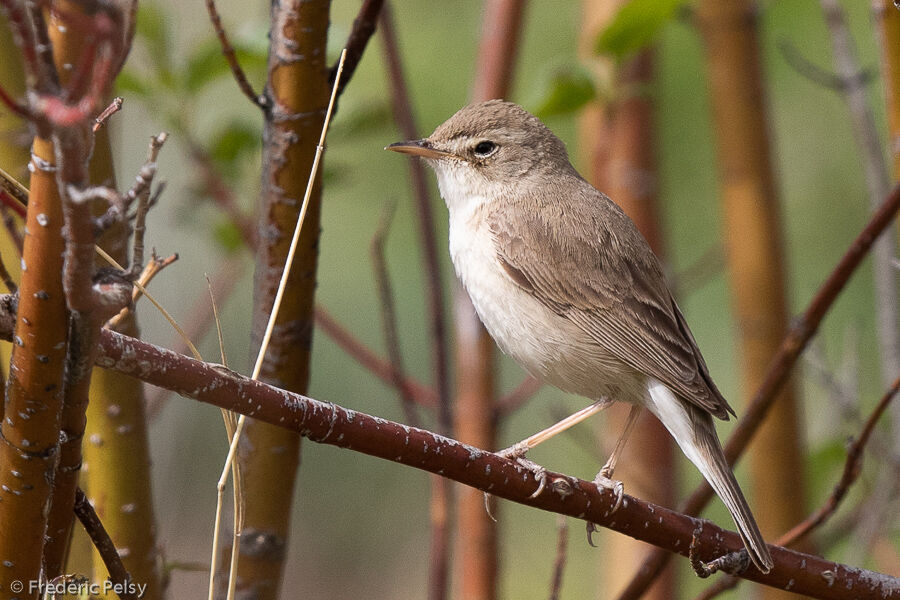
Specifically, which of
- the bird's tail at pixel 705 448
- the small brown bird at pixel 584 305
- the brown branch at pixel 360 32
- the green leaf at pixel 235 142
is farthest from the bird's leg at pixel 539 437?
the green leaf at pixel 235 142

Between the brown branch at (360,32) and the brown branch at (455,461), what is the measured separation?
931 mm

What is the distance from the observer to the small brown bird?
2.89 m

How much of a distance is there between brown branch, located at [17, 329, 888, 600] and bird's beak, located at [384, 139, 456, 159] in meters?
1.44

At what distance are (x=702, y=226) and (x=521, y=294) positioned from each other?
4.51m

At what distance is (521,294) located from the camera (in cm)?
301

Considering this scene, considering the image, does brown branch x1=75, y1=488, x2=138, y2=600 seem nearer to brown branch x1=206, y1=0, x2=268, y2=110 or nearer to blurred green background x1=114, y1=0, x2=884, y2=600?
brown branch x1=206, y1=0, x2=268, y2=110

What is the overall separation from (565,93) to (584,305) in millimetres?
665

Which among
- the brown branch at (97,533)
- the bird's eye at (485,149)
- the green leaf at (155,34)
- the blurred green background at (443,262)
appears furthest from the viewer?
the blurred green background at (443,262)

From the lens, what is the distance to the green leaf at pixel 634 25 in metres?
2.61

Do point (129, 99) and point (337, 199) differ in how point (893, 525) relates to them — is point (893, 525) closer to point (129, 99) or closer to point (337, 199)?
point (129, 99)

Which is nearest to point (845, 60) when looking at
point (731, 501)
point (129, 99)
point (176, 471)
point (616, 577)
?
point (731, 501)

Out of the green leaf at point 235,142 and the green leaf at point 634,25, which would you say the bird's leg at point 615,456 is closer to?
the green leaf at point 634,25

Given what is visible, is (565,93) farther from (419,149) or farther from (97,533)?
(97,533)

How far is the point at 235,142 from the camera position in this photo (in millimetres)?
3145
